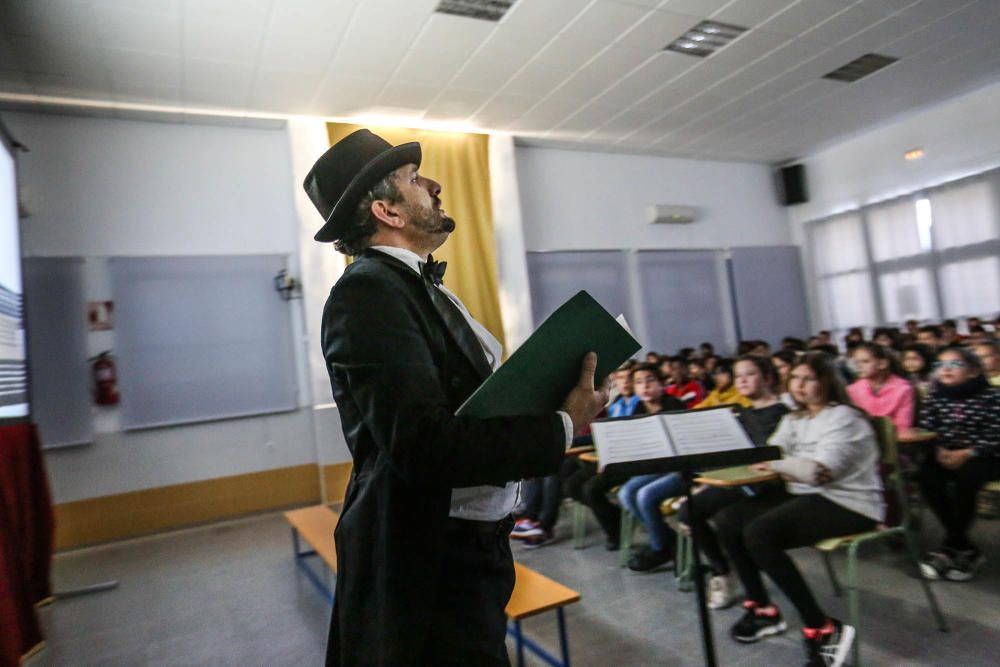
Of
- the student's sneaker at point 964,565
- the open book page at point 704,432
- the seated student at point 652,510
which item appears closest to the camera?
the open book page at point 704,432

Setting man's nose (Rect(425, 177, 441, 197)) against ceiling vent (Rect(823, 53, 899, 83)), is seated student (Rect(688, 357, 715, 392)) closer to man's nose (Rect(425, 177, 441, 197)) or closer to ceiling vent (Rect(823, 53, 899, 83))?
ceiling vent (Rect(823, 53, 899, 83))

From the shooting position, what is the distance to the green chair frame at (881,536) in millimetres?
2201

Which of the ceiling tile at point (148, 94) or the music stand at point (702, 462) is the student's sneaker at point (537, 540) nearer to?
the music stand at point (702, 462)

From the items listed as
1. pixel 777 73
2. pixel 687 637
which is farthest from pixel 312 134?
pixel 687 637

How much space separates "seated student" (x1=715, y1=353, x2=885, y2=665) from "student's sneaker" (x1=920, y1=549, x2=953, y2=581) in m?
0.73

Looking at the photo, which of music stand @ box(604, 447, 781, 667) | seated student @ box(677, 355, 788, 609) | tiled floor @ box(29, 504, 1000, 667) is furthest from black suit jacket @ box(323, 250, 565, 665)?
seated student @ box(677, 355, 788, 609)

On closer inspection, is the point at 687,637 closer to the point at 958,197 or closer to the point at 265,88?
the point at 265,88

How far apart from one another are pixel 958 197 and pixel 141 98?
7.98 m

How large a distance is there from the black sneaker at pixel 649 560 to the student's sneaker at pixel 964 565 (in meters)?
1.19

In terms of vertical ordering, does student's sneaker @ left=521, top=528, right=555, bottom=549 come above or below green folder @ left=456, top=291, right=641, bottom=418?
below

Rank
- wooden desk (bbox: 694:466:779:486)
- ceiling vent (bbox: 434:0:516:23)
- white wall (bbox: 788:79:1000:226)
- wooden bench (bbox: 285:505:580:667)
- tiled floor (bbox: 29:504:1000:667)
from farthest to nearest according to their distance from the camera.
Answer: white wall (bbox: 788:79:1000:226)
ceiling vent (bbox: 434:0:516:23)
wooden desk (bbox: 694:466:779:486)
tiled floor (bbox: 29:504:1000:667)
wooden bench (bbox: 285:505:580:667)

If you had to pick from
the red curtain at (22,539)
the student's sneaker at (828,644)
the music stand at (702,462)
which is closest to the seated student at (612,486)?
the student's sneaker at (828,644)

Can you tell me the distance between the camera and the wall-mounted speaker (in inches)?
334

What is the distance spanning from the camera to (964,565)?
109 inches
